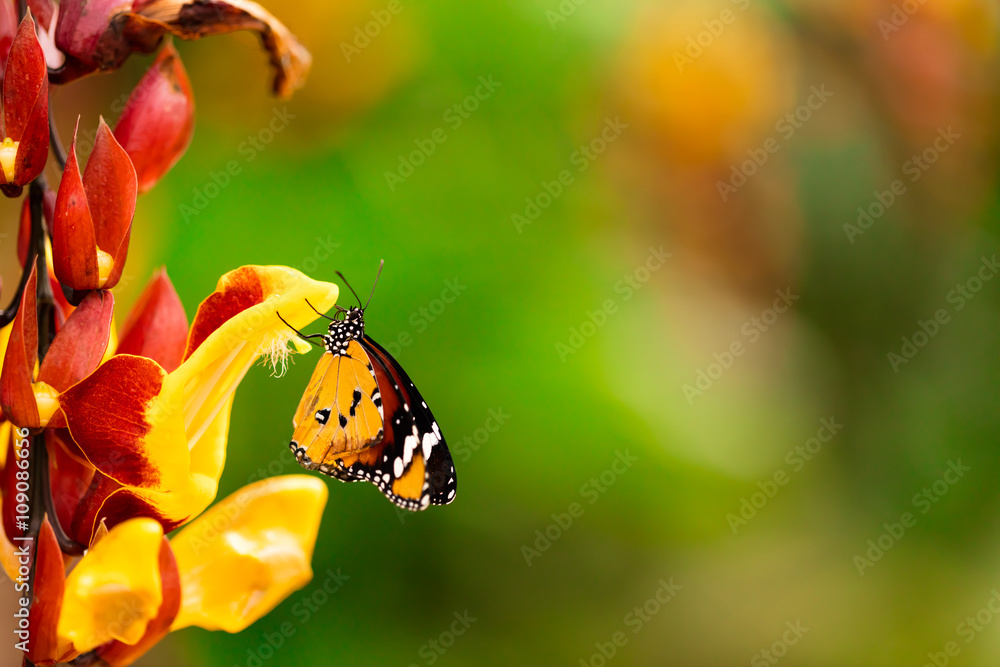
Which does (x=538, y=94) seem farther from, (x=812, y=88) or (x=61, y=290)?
(x=61, y=290)

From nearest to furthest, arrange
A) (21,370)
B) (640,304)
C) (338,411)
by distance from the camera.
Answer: (21,370) < (338,411) < (640,304)

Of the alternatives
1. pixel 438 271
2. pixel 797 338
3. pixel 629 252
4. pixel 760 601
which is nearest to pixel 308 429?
pixel 438 271

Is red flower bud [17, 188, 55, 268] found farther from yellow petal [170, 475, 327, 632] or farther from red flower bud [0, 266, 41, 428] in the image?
yellow petal [170, 475, 327, 632]

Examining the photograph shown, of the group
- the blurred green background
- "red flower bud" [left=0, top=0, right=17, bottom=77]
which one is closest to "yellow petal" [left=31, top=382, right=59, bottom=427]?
"red flower bud" [left=0, top=0, right=17, bottom=77]

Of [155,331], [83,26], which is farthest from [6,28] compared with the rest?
[155,331]

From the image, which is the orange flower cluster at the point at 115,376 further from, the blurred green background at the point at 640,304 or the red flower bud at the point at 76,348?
the blurred green background at the point at 640,304

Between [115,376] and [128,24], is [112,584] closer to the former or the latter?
[115,376]

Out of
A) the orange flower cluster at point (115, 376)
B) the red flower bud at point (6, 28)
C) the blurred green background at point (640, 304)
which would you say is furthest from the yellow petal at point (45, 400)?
the blurred green background at point (640, 304)

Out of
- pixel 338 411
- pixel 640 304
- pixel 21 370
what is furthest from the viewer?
pixel 640 304
